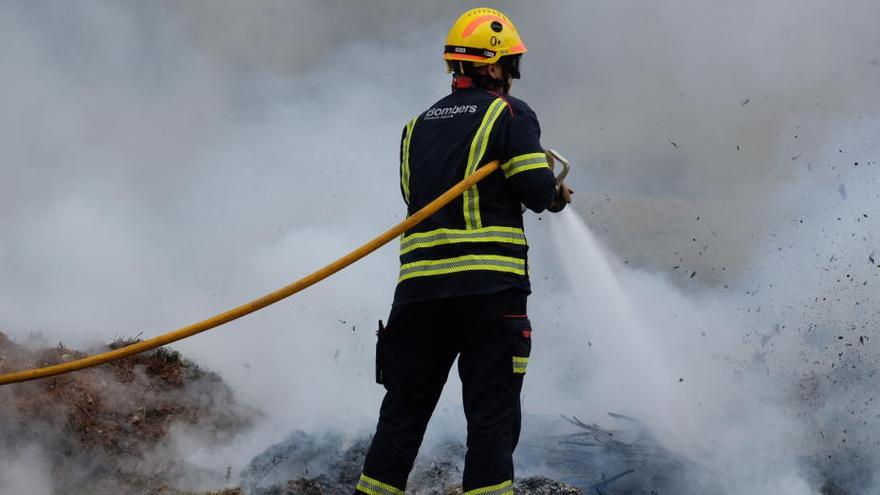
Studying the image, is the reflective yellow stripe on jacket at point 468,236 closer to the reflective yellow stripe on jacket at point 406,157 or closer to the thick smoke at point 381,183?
the reflective yellow stripe on jacket at point 406,157

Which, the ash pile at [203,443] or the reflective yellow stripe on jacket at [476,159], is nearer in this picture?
the reflective yellow stripe on jacket at [476,159]

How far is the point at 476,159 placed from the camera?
339 centimetres

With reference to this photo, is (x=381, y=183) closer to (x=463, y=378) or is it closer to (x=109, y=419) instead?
(x=109, y=419)

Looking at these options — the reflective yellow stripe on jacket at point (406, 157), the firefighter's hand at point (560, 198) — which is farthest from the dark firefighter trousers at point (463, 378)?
the reflective yellow stripe on jacket at point (406, 157)

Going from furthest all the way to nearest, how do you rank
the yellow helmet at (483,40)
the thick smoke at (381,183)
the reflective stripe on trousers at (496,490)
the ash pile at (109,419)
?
the thick smoke at (381,183) < the ash pile at (109,419) < the yellow helmet at (483,40) < the reflective stripe on trousers at (496,490)

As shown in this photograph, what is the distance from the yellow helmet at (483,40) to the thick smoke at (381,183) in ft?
6.29

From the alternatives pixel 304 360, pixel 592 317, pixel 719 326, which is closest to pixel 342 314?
pixel 304 360

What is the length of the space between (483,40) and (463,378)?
3.50 ft

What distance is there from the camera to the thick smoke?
512cm

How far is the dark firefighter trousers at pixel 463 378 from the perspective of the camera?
3342mm

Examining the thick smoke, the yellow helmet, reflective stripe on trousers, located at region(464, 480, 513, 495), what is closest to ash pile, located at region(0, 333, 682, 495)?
the thick smoke

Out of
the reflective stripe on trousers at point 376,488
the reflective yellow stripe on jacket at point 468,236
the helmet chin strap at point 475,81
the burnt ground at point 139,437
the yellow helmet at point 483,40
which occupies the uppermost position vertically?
the yellow helmet at point 483,40

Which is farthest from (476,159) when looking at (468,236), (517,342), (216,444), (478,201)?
(216,444)

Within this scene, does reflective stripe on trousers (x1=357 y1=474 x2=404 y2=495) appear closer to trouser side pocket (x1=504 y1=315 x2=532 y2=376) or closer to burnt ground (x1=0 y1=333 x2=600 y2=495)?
trouser side pocket (x1=504 y1=315 x2=532 y2=376)
